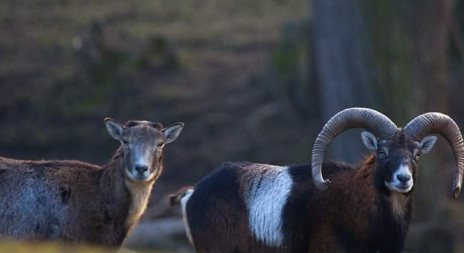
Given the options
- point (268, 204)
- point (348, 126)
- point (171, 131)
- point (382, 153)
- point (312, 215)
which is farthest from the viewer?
point (171, 131)

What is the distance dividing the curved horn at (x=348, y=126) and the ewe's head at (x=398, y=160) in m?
0.15

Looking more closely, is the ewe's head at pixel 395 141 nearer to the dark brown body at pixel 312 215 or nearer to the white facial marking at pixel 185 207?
the dark brown body at pixel 312 215

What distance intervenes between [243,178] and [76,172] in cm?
239

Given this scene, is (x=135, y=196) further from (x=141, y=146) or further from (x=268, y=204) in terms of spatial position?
(x=268, y=204)

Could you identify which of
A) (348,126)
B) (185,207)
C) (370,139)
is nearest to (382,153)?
(370,139)

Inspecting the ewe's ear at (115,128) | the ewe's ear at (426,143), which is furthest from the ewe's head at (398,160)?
the ewe's ear at (115,128)

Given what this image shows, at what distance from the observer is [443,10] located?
37.1m

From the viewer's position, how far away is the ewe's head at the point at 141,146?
20.4 meters

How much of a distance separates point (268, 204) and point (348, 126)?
58.5 inches

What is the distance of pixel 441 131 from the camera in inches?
794

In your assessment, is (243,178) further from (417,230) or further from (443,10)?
(443,10)

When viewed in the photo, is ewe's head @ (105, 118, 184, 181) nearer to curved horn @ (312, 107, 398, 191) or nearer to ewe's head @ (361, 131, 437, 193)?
curved horn @ (312, 107, 398, 191)

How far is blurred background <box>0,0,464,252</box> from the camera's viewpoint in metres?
35.3

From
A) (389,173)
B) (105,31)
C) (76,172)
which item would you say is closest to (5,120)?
(105,31)
